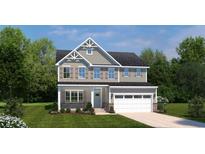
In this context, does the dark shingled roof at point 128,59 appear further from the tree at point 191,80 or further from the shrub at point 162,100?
the tree at point 191,80

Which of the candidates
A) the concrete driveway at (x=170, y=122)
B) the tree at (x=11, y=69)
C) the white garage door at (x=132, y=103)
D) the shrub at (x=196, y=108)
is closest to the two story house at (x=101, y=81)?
the white garage door at (x=132, y=103)

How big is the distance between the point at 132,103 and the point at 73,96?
19.4ft

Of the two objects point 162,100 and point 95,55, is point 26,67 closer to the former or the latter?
point 95,55

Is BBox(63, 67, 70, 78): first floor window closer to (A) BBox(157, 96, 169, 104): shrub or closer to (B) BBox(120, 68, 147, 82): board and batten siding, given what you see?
(B) BBox(120, 68, 147, 82): board and batten siding

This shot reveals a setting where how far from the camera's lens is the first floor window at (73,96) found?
31594mm

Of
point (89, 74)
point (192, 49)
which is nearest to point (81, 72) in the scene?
point (89, 74)

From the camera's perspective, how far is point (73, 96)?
104 feet

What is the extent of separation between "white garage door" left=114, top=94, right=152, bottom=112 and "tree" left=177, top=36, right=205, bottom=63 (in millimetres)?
21854

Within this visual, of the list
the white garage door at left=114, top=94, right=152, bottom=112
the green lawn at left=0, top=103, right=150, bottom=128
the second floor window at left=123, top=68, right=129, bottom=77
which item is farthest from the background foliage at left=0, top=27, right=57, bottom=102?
the white garage door at left=114, top=94, right=152, bottom=112

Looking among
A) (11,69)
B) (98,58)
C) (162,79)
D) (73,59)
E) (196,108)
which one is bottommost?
(196,108)

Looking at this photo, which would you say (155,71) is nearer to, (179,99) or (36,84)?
→ (179,99)

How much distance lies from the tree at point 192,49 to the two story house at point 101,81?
18.7 meters
